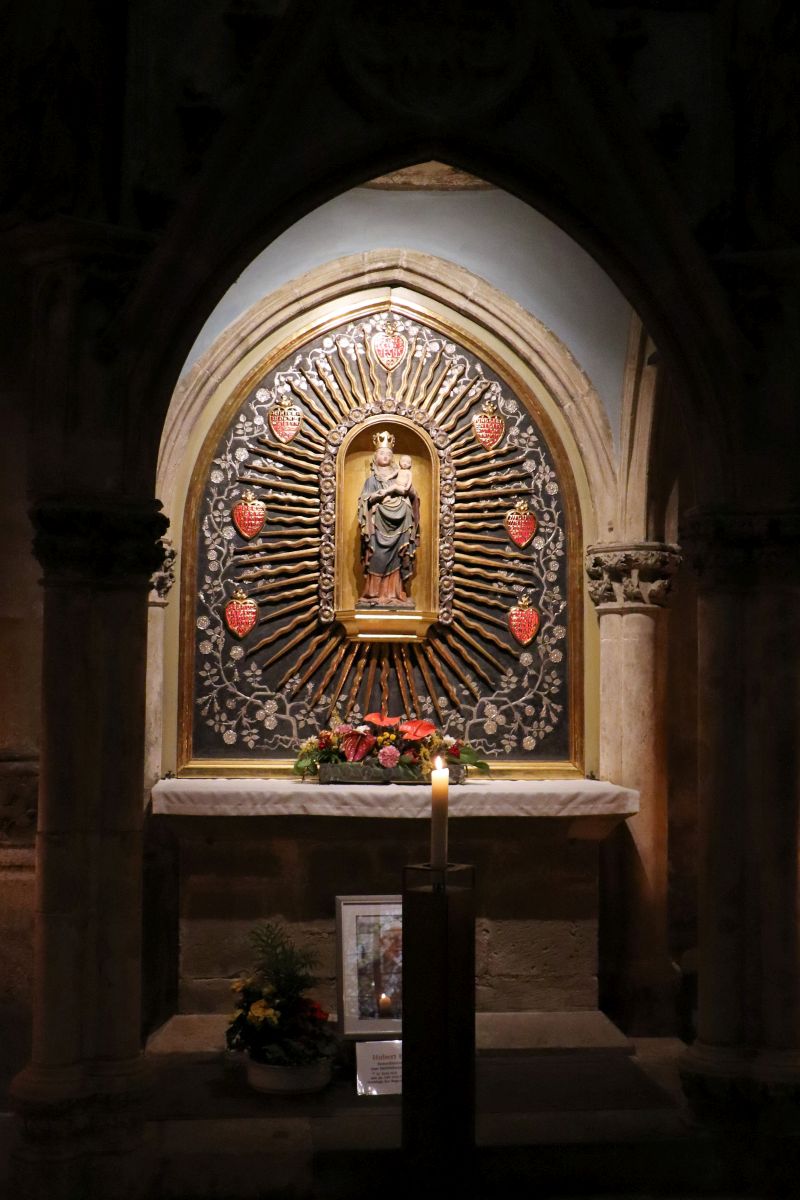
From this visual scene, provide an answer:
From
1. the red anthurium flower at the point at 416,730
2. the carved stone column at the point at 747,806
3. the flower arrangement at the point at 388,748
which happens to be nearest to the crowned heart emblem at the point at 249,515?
the flower arrangement at the point at 388,748

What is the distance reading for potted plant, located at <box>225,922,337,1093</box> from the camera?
629cm

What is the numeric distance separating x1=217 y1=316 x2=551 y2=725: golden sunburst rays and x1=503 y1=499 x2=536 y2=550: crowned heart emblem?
0.05m

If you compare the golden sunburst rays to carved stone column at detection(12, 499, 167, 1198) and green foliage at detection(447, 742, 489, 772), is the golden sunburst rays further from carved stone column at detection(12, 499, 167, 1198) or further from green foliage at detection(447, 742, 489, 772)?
carved stone column at detection(12, 499, 167, 1198)

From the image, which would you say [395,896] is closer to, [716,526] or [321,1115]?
[321,1115]

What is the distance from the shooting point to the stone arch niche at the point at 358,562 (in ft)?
27.0

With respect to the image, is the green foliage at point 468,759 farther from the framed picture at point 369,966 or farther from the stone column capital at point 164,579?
the stone column capital at point 164,579

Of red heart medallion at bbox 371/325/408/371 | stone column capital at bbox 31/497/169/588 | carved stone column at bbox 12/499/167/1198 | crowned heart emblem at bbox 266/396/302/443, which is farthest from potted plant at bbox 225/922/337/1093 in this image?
red heart medallion at bbox 371/325/408/371

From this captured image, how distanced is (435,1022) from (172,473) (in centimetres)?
445

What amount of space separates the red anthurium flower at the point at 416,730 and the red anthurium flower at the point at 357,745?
0.65 feet

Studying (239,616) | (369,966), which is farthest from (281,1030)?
(239,616)

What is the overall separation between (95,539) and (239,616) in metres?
2.90

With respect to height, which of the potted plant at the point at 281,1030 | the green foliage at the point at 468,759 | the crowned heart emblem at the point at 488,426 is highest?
the crowned heart emblem at the point at 488,426

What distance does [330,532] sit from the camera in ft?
27.3

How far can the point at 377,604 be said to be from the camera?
8164 millimetres
